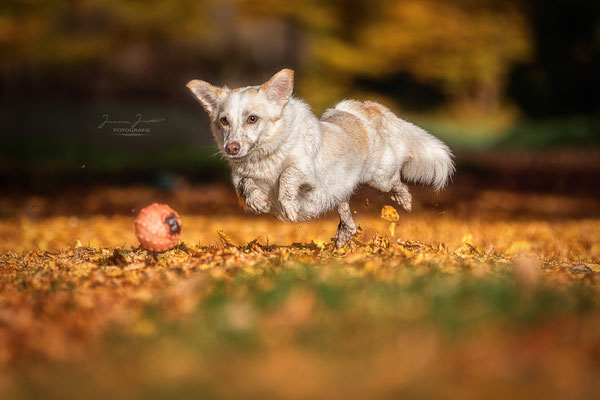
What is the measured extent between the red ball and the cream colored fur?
0.54 meters

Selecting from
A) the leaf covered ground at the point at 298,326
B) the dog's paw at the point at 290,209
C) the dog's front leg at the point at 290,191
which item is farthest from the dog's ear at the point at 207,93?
the leaf covered ground at the point at 298,326

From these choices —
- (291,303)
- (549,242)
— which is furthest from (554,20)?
(291,303)

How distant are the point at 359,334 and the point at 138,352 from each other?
2.75 feet

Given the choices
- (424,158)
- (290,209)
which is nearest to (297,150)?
(290,209)

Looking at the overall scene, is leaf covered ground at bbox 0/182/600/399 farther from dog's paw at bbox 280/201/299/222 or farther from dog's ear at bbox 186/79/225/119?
dog's ear at bbox 186/79/225/119

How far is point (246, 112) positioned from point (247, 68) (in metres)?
15.6

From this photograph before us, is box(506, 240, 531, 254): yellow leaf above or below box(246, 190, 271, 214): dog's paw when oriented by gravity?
above

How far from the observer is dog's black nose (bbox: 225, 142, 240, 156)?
4602 millimetres

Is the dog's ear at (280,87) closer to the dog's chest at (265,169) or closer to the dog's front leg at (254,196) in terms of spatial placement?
the dog's chest at (265,169)

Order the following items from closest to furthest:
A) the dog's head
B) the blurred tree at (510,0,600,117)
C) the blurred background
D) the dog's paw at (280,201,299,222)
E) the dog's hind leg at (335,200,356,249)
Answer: the dog's head → the dog's paw at (280,201,299,222) → the dog's hind leg at (335,200,356,249) → the blurred background → the blurred tree at (510,0,600,117)

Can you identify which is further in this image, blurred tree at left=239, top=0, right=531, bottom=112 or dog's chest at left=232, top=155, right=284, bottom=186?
blurred tree at left=239, top=0, right=531, bottom=112

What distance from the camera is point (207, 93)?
5.10 m

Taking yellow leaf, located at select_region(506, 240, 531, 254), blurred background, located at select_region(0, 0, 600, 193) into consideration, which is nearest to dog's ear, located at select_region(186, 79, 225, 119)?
yellow leaf, located at select_region(506, 240, 531, 254)

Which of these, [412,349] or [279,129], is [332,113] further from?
[412,349]
